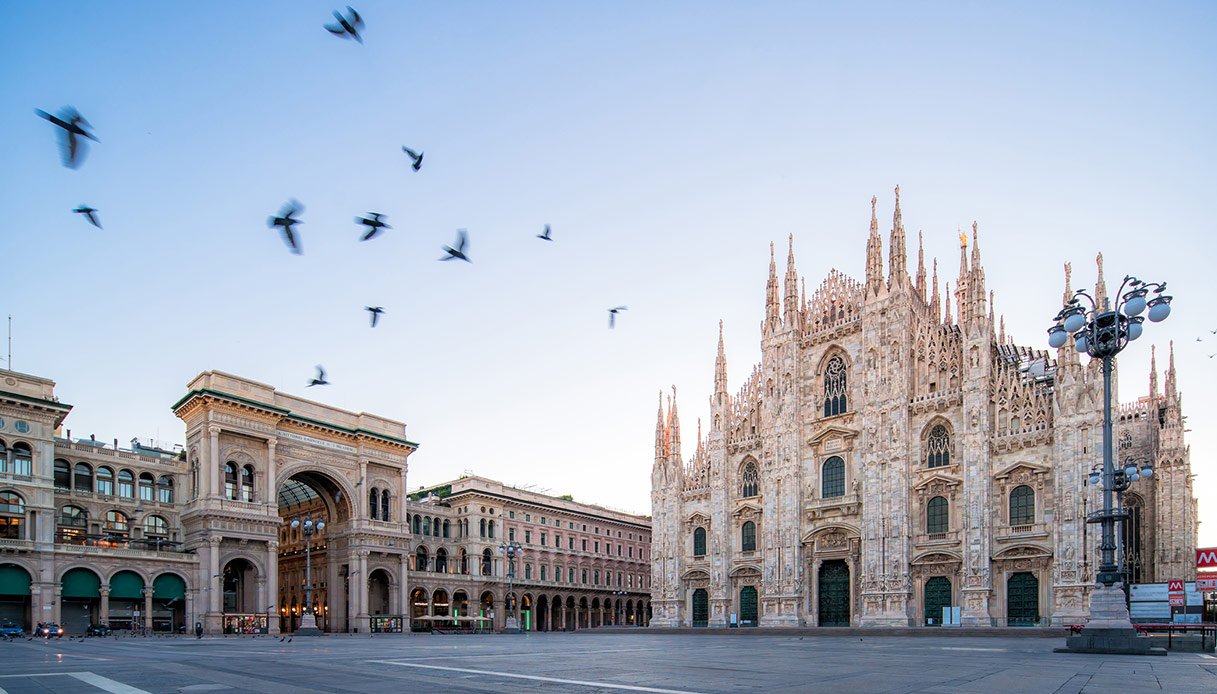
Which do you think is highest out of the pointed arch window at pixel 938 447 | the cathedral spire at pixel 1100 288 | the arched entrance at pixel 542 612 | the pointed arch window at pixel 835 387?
the cathedral spire at pixel 1100 288

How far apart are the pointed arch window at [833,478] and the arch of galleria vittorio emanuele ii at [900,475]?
0.09 m

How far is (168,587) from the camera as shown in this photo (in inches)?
2170

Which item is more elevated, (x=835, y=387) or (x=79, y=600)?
(x=835, y=387)

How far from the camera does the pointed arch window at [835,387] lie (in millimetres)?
54344

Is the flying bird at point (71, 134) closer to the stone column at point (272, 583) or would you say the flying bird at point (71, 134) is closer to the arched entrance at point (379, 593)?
the stone column at point (272, 583)

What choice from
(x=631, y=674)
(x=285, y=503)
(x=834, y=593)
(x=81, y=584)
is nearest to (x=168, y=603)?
(x=81, y=584)

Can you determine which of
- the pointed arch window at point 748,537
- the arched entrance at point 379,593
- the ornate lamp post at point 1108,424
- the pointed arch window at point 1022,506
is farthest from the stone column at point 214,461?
the ornate lamp post at point 1108,424

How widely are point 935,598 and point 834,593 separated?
7006 millimetres

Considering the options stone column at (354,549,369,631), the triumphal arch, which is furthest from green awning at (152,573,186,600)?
stone column at (354,549,369,631)

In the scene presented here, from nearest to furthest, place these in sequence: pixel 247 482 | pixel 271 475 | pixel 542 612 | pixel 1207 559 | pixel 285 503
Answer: pixel 1207 559
pixel 271 475
pixel 247 482
pixel 285 503
pixel 542 612

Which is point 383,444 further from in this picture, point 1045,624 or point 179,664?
point 179,664

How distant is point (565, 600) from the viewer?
9175cm

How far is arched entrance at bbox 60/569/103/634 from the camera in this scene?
5204 centimetres

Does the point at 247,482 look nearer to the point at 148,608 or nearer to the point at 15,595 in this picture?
the point at 148,608
